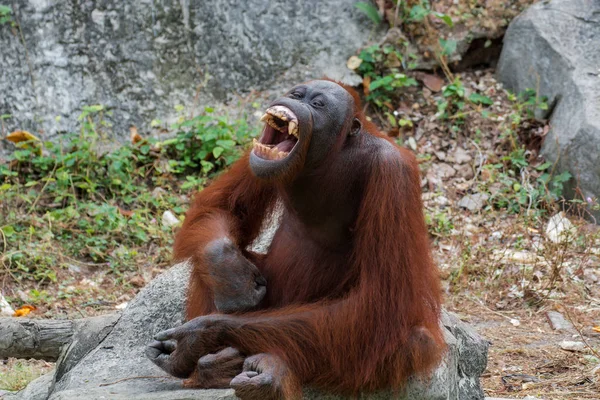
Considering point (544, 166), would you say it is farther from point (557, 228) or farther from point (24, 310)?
point (24, 310)

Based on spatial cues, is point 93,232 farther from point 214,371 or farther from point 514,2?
point 514,2

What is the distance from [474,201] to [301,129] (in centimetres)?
357

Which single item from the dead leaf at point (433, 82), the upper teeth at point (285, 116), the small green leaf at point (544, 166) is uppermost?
the upper teeth at point (285, 116)

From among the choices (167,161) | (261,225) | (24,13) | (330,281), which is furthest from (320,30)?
(330,281)

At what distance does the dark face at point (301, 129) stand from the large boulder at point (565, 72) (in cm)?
348

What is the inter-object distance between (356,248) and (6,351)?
1.87 m

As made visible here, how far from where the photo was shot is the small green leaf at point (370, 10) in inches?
275

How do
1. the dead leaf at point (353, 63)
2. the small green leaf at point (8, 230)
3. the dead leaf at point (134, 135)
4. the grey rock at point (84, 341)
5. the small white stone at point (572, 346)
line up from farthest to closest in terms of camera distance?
the dead leaf at point (353, 63) < the dead leaf at point (134, 135) < the small green leaf at point (8, 230) < the small white stone at point (572, 346) < the grey rock at point (84, 341)

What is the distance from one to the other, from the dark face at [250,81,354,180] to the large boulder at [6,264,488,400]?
85 cm

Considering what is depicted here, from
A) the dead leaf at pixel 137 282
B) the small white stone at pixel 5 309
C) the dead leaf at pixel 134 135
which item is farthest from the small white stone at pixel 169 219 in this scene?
the small white stone at pixel 5 309

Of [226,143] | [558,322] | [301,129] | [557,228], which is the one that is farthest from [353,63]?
[301,129]

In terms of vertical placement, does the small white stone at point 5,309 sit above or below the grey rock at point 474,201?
below

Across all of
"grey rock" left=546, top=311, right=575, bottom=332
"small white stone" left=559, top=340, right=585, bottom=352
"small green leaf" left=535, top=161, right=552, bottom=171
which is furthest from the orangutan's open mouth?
"small green leaf" left=535, top=161, right=552, bottom=171

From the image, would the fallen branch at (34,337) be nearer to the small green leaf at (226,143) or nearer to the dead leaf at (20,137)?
the small green leaf at (226,143)
